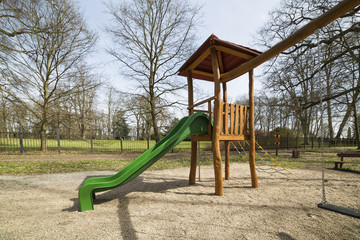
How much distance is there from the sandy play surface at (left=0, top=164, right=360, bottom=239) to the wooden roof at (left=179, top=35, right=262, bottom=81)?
348 centimetres

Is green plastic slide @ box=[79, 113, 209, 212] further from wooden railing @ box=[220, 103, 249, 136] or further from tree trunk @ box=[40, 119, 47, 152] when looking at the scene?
tree trunk @ box=[40, 119, 47, 152]

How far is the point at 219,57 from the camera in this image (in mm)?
5492

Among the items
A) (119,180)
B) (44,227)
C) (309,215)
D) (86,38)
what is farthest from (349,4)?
(86,38)

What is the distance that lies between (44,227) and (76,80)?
1370 centimetres

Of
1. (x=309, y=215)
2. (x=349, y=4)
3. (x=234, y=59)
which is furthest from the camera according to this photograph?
(x=234, y=59)

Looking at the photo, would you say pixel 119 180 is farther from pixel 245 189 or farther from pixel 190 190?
pixel 245 189

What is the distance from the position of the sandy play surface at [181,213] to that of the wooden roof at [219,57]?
348 centimetres

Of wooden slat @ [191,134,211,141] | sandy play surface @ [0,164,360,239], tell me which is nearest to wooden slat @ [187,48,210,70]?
wooden slat @ [191,134,211,141]

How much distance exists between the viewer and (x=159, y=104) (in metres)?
15.8

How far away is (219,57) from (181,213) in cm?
445

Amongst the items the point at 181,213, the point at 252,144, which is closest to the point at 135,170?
the point at 181,213

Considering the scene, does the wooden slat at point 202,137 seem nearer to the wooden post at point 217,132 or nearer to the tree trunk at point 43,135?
the wooden post at point 217,132

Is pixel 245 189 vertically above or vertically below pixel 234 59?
below

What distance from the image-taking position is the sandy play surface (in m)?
2.48
